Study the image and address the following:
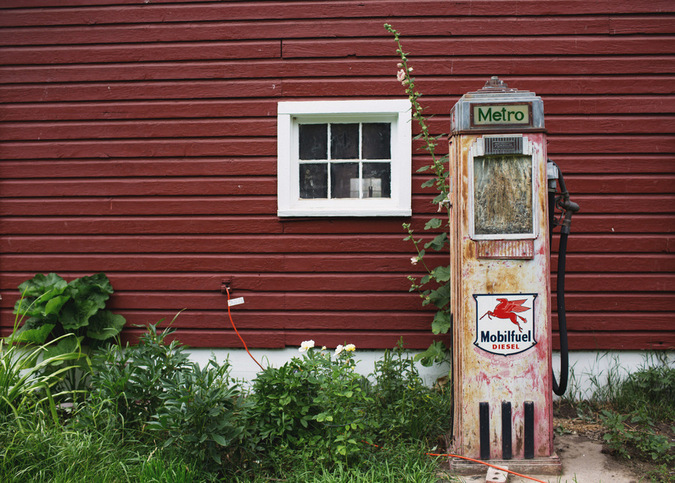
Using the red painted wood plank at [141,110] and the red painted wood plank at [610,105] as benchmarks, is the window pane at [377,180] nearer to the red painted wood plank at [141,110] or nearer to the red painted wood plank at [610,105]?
the red painted wood plank at [141,110]

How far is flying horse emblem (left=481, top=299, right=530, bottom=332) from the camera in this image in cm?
288

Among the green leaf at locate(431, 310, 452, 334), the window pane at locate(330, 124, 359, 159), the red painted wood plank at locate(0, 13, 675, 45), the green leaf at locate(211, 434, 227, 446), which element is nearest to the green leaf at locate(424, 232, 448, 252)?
the green leaf at locate(431, 310, 452, 334)

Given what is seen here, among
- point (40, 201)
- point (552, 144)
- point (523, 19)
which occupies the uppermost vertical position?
point (523, 19)

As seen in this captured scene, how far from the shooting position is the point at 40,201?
4.38 meters

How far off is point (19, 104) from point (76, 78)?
22.7 inches

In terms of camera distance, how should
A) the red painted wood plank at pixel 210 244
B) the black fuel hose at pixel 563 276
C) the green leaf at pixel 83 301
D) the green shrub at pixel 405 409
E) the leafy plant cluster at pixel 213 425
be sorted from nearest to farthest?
the leafy plant cluster at pixel 213 425 → the black fuel hose at pixel 563 276 → the green shrub at pixel 405 409 → the green leaf at pixel 83 301 → the red painted wood plank at pixel 210 244

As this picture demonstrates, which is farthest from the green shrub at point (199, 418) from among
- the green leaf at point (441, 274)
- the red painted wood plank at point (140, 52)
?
the red painted wood plank at point (140, 52)

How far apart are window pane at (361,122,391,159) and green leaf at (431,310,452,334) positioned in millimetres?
1412

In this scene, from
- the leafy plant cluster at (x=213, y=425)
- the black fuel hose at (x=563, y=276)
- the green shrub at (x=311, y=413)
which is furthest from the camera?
the black fuel hose at (x=563, y=276)

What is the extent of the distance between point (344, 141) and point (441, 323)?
174 cm

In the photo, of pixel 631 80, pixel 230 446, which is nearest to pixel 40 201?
pixel 230 446

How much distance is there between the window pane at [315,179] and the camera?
432cm

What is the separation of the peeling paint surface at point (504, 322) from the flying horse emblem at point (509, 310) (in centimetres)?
5

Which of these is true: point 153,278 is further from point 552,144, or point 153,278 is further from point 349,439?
point 552,144
